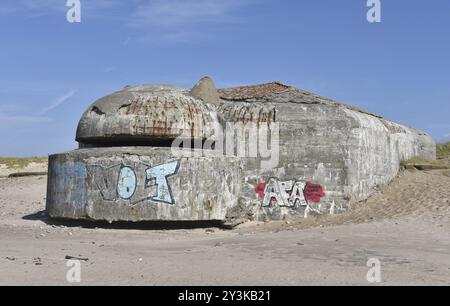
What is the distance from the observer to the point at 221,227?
12.7 meters

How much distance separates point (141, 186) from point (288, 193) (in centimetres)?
342

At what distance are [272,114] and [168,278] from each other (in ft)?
24.4

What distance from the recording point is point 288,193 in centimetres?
1333

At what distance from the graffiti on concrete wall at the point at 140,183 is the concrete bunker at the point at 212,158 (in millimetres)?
20

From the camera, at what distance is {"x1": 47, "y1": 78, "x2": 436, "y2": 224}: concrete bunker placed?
39.4 feet

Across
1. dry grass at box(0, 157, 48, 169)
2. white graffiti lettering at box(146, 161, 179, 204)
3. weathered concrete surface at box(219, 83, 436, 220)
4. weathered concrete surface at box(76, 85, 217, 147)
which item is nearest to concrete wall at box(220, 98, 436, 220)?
weathered concrete surface at box(219, 83, 436, 220)

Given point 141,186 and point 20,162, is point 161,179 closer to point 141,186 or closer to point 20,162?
point 141,186

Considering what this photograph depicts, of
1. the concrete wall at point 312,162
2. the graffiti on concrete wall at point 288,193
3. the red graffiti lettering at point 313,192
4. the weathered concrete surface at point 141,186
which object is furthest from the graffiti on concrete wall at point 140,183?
the red graffiti lettering at point 313,192

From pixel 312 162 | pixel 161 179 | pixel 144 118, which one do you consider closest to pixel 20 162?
pixel 144 118

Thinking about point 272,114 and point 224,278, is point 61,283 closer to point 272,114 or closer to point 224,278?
point 224,278

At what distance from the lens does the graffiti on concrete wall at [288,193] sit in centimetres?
1328
